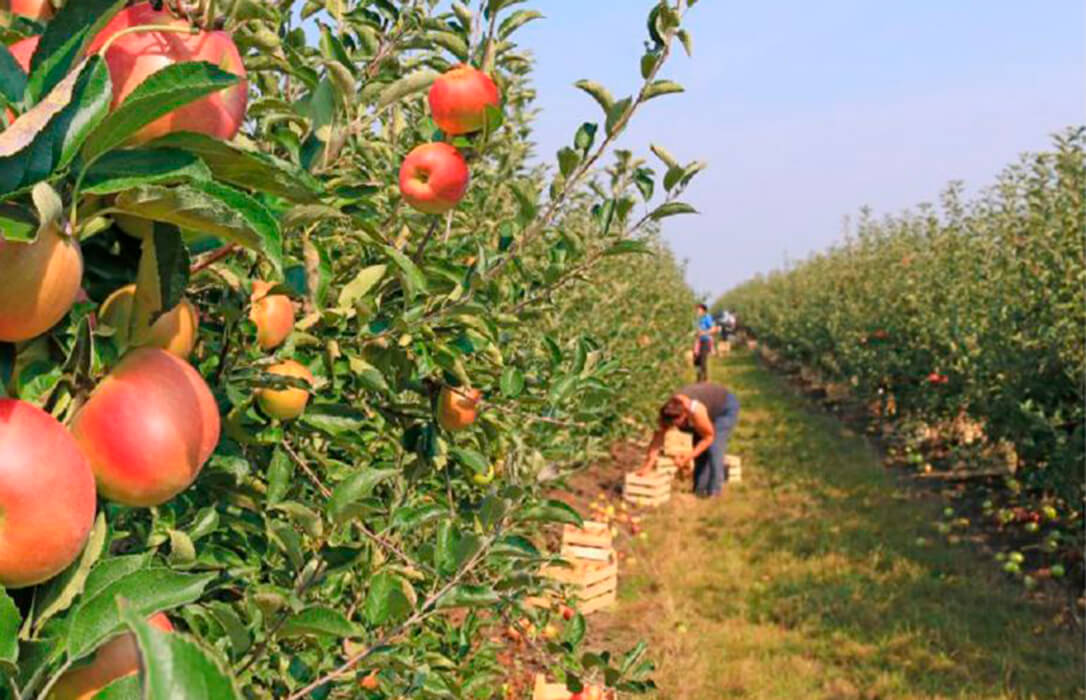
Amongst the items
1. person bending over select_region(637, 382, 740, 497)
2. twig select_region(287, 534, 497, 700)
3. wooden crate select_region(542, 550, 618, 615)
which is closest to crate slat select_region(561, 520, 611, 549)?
wooden crate select_region(542, 550, 618, 615)

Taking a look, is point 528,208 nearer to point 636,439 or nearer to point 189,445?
point 189,445

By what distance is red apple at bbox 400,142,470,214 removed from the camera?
1449 mm

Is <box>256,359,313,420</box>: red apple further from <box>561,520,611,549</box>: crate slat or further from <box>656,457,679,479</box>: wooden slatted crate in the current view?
<box>656,457,679,479</box>: wooden slatted crate

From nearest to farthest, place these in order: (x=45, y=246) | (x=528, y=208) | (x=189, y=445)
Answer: (x=45, y=246)
(x=189, y=445)
(x=528, y=208)

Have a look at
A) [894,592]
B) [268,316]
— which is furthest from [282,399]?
[894,592]

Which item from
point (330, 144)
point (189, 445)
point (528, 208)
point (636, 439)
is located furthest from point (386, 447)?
point (636, 439)

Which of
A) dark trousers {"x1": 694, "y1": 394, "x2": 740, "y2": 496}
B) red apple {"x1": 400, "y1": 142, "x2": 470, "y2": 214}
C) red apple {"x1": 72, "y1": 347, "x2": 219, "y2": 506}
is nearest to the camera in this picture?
red apple {"x1": 72, "y1": 347, "x2": 219, "y2": 506}

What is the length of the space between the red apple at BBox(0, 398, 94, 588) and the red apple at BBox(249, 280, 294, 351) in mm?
724

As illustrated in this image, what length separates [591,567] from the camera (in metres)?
5.77

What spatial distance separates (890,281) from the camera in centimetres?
1216

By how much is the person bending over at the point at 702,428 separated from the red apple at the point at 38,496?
833 centimetres

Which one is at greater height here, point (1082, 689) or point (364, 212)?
point (364, 212)

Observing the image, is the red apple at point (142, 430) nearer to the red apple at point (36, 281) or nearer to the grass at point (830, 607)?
the red apple at point (36, 281)

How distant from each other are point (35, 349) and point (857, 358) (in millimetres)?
13142
